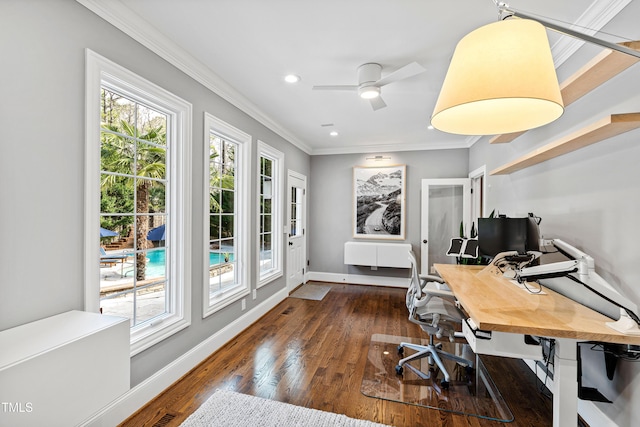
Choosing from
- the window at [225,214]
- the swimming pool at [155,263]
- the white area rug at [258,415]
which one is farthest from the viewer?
the window at [225,214]

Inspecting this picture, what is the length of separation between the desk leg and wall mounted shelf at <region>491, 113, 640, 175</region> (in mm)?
1053

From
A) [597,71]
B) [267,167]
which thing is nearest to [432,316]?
[597,71]

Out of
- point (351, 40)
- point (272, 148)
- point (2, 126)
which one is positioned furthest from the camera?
point (272, 148)

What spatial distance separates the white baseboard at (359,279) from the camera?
208 inches

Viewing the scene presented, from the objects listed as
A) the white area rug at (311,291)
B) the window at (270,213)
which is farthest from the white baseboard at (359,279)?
→ the window at (270,213)

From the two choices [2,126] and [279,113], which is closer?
[2,126]

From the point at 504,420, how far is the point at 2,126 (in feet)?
10.6

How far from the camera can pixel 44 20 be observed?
1430mm

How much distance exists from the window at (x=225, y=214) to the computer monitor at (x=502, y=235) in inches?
96.9

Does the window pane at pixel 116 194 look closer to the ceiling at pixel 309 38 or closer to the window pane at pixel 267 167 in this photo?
the ceiling at pixel 309 38

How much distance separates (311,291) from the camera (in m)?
4.95

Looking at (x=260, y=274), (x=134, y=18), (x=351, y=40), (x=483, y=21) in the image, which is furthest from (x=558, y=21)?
(x=260, y=274)

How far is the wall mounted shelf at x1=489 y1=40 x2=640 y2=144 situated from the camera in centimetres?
133

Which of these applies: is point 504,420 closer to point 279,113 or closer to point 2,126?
point 2,126
